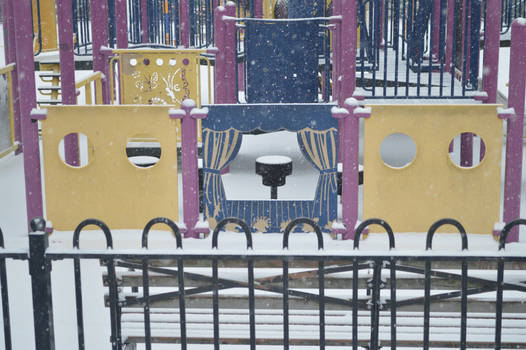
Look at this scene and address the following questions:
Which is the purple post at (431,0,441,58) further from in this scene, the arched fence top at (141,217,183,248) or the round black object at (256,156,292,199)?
the arched fence top at (141,217,183,248)

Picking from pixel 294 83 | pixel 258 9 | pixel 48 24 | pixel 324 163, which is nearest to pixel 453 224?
pixel 324 163

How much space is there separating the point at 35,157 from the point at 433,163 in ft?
12.5

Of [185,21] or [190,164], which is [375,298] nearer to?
[190,164]

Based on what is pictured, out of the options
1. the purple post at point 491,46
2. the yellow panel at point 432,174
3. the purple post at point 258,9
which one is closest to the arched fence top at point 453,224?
the yellow panel at point 432,174

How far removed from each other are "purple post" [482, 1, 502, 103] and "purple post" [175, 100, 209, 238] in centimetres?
352

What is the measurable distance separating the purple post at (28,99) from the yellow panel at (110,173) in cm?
14

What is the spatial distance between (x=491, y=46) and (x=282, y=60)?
9.31 feet

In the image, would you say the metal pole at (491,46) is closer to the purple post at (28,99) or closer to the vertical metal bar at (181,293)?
the purple post at (28,99)

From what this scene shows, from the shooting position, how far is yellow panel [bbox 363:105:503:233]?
6.46 m

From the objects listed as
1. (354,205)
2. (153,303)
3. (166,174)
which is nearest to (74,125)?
(166,174)

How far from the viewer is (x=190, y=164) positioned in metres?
6.69

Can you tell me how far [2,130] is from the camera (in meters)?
10.4

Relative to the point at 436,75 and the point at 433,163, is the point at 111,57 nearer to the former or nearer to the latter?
the point at 436,75

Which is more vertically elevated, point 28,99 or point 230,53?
point 230,53
